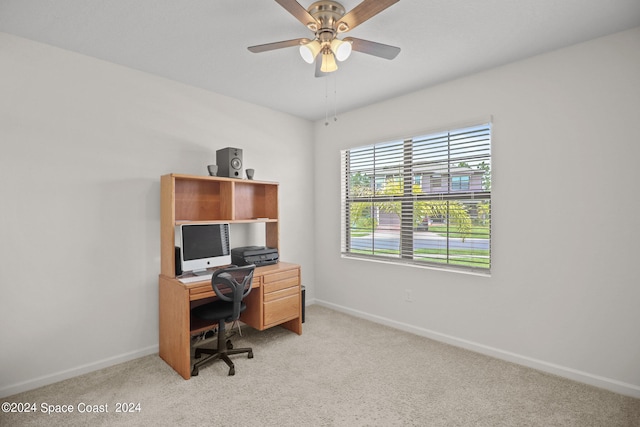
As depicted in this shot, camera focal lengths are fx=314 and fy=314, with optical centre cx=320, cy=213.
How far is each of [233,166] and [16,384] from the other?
7.78 ft

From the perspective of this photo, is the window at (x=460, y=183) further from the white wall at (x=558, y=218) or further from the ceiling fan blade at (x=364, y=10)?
the ceiling fan blade at (x=364, y=10)

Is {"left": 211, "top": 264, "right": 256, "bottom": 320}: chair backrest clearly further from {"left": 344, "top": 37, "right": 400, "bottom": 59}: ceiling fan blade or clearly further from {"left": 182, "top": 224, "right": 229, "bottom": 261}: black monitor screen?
{"left": 344, "top": 37, "right": 400, "bottom": 59}: ceiling fan blade

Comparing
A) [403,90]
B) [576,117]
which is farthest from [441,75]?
[576,117]

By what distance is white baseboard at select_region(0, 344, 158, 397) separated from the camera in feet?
7.51

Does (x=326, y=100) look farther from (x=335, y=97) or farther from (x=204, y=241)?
(x=204, y=241)

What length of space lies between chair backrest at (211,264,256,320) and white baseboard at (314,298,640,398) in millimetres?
1849

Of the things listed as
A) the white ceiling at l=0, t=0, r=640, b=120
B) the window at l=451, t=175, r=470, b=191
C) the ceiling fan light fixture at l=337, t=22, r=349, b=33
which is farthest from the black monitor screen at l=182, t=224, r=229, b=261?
the window at l=451, t=175, r=470, b=191

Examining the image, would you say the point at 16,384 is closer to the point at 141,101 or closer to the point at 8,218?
the point at 8,218

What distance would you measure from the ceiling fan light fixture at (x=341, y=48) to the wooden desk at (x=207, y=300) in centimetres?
204

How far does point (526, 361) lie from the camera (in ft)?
8.85

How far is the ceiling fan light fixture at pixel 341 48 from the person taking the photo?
190 centimetres

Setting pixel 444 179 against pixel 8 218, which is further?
pixel 444 179

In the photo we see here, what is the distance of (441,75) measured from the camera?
3008mm

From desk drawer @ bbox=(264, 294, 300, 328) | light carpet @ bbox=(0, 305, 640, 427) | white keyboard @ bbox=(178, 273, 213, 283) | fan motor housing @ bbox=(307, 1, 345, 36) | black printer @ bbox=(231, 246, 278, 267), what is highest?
fan motor housing @ bbox=(307, 1, 345, 36)
